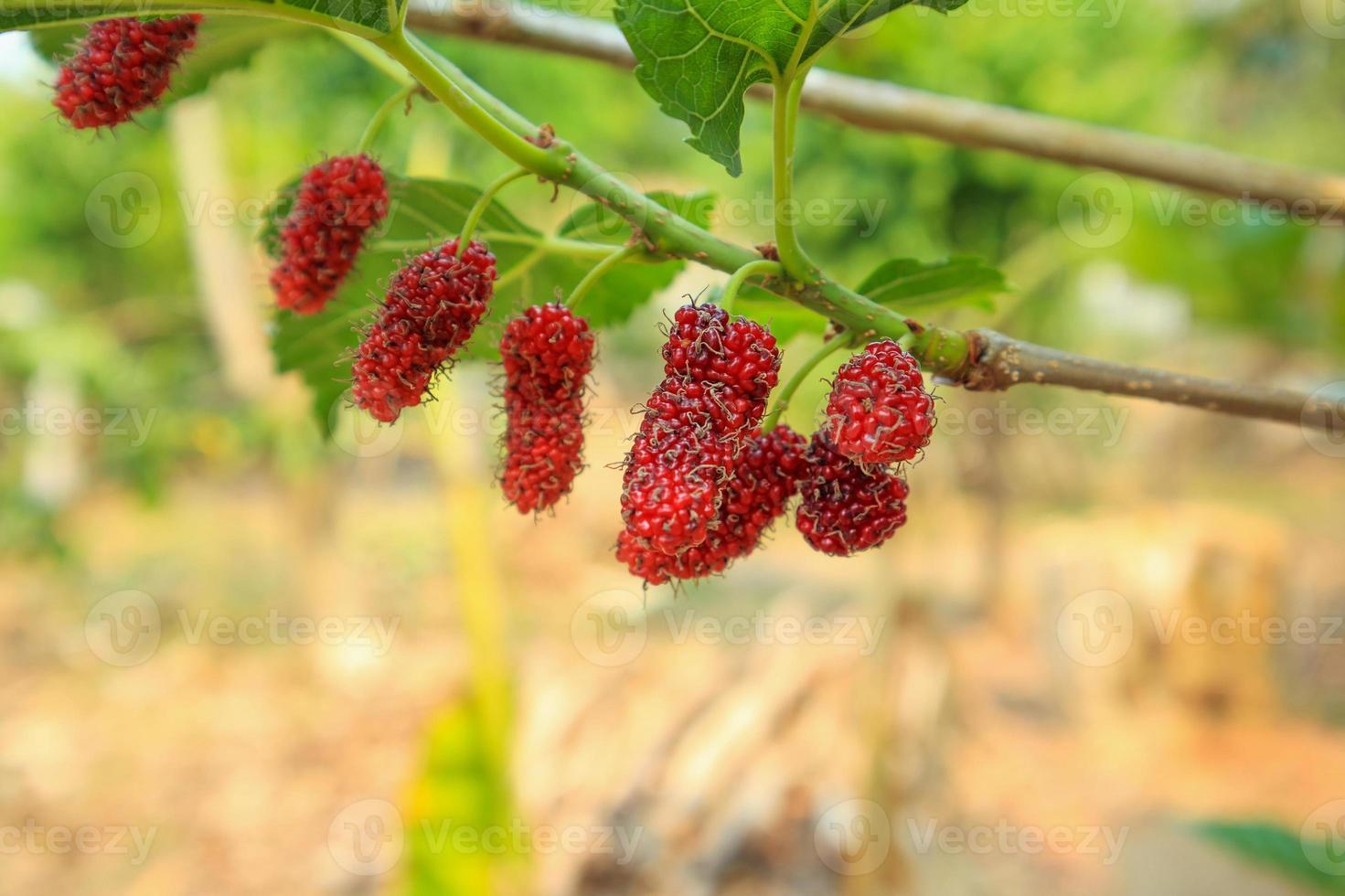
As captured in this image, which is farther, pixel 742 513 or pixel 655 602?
pixel 655 602

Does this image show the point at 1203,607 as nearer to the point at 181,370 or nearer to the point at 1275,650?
the point at 1275,650

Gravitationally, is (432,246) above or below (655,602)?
above

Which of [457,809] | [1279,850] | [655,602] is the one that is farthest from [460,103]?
[655,602]

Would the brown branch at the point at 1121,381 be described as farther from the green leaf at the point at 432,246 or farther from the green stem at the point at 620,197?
the green leaf at the point at 432,246

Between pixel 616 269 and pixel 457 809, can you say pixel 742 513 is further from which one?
pixel 457 809

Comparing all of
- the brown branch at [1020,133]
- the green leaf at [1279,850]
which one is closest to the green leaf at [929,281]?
the brown branch at [1020,133]

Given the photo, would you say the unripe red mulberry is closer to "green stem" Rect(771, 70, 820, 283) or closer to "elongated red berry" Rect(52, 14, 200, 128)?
"green stem" Rect(771, 70, 820, 283)
